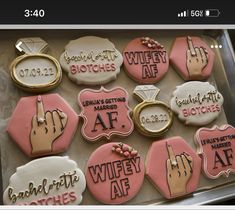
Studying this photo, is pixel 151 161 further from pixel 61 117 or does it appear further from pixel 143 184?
pixel 61 117

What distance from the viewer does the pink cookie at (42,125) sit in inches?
30.6

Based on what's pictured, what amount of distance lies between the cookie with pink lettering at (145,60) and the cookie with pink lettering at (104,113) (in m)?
0.07

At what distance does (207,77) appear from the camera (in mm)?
992

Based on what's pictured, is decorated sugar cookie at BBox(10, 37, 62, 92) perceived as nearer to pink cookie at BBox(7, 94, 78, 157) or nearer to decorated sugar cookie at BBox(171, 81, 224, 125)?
pink cookie at BBox(7, 94, 78, 157)

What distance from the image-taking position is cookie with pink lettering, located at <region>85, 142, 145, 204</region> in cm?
77

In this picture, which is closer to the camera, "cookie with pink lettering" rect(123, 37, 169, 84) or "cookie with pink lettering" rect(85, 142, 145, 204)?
"cookie with pink lettering" rect(85, 142, 145, 204)

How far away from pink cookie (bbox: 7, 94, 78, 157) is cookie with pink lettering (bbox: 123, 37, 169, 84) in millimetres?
202

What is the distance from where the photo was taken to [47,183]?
75cm

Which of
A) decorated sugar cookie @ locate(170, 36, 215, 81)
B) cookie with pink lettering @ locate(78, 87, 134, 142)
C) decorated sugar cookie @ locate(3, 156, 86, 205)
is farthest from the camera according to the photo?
decorated sugar cookie @ locate(170, 36, 215, 81)
